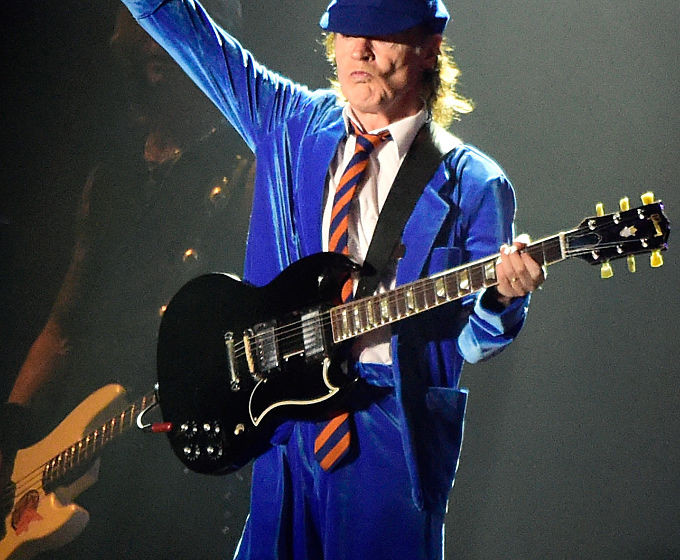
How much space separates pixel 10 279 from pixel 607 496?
6.99 ft

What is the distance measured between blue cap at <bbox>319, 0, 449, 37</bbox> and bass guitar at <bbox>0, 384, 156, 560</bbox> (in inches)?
57.1

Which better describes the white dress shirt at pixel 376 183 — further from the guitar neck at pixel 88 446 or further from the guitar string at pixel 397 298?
the guitar neck at pixel 88 446

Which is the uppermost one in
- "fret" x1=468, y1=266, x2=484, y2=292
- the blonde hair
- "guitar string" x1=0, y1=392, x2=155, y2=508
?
the blonde hair

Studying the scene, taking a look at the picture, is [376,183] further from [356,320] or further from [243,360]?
[243,360]

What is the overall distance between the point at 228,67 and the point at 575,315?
1.27 metres

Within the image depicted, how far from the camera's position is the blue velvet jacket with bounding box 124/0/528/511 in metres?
2.36

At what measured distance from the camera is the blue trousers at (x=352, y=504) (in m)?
2.38

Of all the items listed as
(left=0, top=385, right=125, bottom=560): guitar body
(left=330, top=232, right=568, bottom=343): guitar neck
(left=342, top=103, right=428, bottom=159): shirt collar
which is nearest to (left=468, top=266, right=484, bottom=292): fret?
(left=330, top=232, right=568, bottom=343): guitar neck

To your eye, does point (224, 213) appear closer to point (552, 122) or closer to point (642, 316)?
point (552, 122)

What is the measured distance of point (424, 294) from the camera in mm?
2217

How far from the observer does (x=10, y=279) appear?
131 inches

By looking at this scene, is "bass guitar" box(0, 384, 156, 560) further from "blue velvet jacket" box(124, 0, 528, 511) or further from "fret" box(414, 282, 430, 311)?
"fret" box(414, 282, 430, 311)

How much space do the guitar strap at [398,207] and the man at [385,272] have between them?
2cm

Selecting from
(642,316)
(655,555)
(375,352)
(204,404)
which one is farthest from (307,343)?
(655,555)
